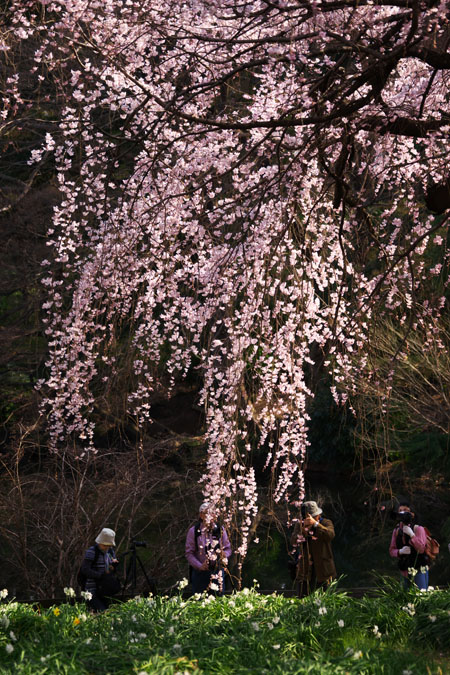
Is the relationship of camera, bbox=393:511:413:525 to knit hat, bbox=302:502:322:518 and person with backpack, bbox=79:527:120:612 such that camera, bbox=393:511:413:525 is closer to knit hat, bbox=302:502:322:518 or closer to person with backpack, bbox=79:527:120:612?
knit hat, bbox=302:502:322:518

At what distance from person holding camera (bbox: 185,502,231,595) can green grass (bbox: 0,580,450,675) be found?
0.63 m

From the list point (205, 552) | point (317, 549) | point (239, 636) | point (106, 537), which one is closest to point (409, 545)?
point (317, 549)

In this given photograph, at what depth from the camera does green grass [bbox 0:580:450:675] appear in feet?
11.2

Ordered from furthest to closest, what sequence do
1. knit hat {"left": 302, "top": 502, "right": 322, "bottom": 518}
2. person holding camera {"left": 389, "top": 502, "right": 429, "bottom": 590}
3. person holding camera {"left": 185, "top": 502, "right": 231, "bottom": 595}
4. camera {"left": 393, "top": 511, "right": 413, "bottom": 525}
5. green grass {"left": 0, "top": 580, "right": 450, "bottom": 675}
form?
camera {"left": 393, "top": 511, "right": 413, "bottom": 525} → person holding camera {"left": 389, "top": 502, "right": 429, "bottom": 590} → knit hat {"left": 302, "top": 502, "right": 322, "bottom": 518} → person holding camera {"left": 185, "top": 502, "right": 231, "bottom": 595} → green grass {"left": 0, "top": 580, "right": 450, "bottom": 675}

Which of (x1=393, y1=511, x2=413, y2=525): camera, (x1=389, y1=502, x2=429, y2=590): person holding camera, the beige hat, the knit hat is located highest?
(x1=393, y1=511, x2=413, y2=525): camera

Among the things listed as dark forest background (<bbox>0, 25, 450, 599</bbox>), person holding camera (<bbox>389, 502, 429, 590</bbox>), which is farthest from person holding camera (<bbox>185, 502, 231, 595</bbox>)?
dark forest background (<bbox>0, 25, 450, 599</bbox>)

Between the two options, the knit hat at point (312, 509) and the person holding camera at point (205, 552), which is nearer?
the person holding camera at point (205, 552)

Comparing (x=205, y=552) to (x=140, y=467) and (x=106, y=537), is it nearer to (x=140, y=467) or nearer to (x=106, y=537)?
(x=106, y=537)

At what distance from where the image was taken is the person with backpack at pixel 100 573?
5.73 metres

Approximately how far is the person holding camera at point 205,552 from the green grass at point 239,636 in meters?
0.63

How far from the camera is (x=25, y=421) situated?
35.1 ft

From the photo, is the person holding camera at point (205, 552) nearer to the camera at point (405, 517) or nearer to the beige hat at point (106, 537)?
the beige hat at point (106, 537)

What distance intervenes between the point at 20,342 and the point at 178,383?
2.52 meters

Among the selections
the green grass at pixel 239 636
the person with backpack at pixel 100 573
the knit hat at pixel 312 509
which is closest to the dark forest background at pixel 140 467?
the knit hat at pixel 312 509
